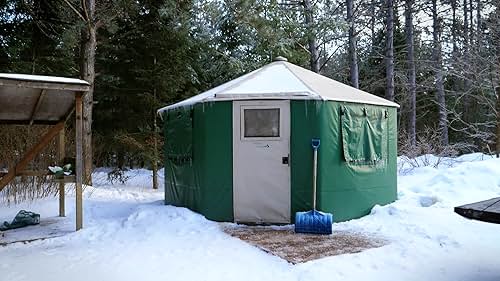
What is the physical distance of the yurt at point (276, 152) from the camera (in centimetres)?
547

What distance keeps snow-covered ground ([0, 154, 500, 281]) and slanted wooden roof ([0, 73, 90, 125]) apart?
4.98 feet

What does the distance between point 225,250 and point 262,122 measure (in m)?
1.92

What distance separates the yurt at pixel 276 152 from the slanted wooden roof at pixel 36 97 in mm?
1743

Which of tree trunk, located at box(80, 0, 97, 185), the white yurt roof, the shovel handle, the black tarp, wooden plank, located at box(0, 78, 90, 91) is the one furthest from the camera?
tree trunk, located at box(80, 0, 97, 185)

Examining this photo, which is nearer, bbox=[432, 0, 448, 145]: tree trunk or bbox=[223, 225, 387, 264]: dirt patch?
bbox=[223, 225, 387, 264]: dirt patch

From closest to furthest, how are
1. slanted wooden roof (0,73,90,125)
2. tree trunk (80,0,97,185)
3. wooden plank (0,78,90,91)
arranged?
wooden plank (0,78,90,91), slanted wooden roof (0,73,90,125), tree trunk (80,0,97,185)

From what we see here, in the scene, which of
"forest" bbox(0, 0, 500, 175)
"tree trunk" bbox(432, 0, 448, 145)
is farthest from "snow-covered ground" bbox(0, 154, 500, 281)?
"tree trunk" bbox(432, 0, 448, 145)

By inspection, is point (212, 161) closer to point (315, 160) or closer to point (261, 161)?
point (261, 161)

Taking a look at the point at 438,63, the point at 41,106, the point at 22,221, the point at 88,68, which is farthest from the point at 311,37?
the point at 22,221

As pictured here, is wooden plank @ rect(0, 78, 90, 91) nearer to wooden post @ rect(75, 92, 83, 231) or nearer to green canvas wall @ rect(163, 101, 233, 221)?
wooden post @ rect(75, 92, 83, 231)

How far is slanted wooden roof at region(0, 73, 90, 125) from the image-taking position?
4598mm

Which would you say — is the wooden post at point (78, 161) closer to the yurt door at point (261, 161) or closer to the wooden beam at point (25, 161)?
the wooden beam at point (25, 161)

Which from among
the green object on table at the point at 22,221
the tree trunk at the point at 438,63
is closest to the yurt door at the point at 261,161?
the green object on table at the point at 22,221

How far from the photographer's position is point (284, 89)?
18.2ft
